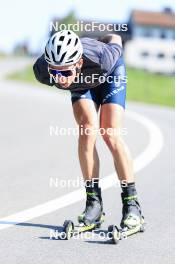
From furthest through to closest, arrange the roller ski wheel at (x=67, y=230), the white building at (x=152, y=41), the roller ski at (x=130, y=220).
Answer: the white building at (x=152, y=41) < the roller ski at (x=130, y=220) < the roller ski wheel at (x=67, y=230)

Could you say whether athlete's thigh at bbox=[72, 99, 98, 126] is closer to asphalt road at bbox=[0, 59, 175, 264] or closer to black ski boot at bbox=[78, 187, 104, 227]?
black ski boot at bbox=[78, 187, 104, 227]

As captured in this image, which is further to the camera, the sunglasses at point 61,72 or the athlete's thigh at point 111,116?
the athlete's thigh at point 111,116

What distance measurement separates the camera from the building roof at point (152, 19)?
110 meters

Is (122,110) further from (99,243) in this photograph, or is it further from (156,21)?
(156,21)

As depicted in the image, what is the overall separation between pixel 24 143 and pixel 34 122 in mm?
4534

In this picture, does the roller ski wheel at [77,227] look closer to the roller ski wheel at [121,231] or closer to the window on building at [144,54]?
the roller ski wheel at [121,231]

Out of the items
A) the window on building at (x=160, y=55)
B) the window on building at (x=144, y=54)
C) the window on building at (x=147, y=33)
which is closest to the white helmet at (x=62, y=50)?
the window on building at (x=160, y=55)

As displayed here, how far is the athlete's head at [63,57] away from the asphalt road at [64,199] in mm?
1252

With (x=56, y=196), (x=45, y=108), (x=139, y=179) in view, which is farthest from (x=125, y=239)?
(x=45, y=108)

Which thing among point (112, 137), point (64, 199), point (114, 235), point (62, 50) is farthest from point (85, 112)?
point (64, 199)

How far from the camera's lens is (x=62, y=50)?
499cm

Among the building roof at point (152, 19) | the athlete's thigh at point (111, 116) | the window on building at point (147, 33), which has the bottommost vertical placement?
the athlete's thigh at point (111, 116)

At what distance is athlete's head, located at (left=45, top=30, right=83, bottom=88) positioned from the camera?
4984mm

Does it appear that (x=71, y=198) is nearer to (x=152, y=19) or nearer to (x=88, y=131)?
(x=88, y=131)
